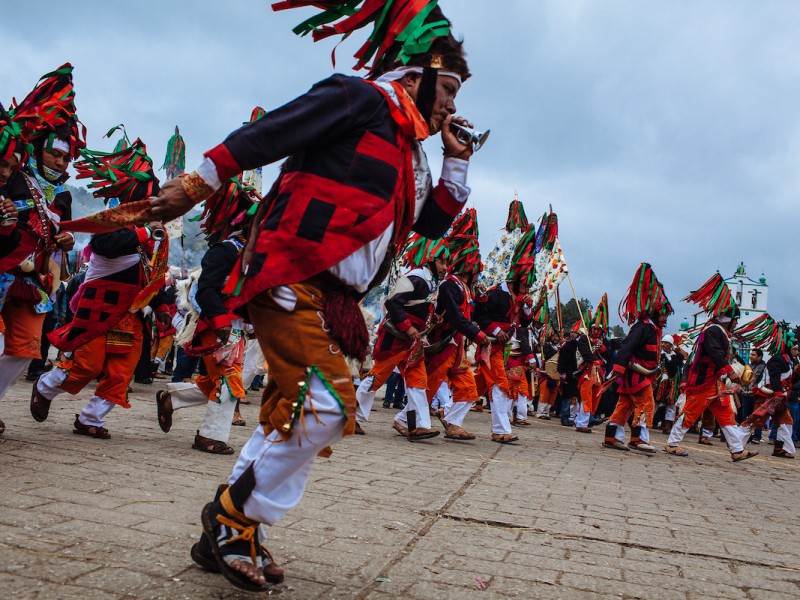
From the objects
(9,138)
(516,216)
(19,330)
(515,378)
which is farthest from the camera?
(516,216)

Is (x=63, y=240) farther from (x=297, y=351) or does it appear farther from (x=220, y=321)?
(x=297, y=351)

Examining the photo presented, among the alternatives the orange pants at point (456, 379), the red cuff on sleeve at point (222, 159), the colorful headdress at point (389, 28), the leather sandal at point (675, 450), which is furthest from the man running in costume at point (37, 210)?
the leather sandal at point (675, 450)

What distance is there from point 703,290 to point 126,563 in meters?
9.51

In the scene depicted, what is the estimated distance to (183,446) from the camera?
225 inches

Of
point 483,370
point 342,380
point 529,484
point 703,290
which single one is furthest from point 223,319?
point 703,290

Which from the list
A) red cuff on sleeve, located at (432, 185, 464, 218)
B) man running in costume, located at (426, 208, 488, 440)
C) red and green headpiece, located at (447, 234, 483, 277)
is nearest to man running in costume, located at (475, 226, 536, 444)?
man running in costume, located at (426, 208, 488, 440)

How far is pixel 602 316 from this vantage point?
15.1 meters

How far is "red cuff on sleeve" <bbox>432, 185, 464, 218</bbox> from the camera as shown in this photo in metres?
2.94

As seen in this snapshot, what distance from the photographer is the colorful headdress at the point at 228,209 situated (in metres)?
5.53

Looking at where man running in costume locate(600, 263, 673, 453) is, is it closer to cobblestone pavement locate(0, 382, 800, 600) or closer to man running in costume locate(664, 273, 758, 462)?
man running in costume locate(664, 273, 758, 462)

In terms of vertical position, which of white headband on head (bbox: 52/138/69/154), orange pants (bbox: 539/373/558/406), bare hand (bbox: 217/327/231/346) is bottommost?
orange pants (bbox: 539/373/558/406)

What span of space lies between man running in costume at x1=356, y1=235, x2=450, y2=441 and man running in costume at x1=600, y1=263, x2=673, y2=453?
10.3 feet

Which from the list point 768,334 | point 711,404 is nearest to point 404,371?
point 711,404

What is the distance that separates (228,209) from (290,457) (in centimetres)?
357
